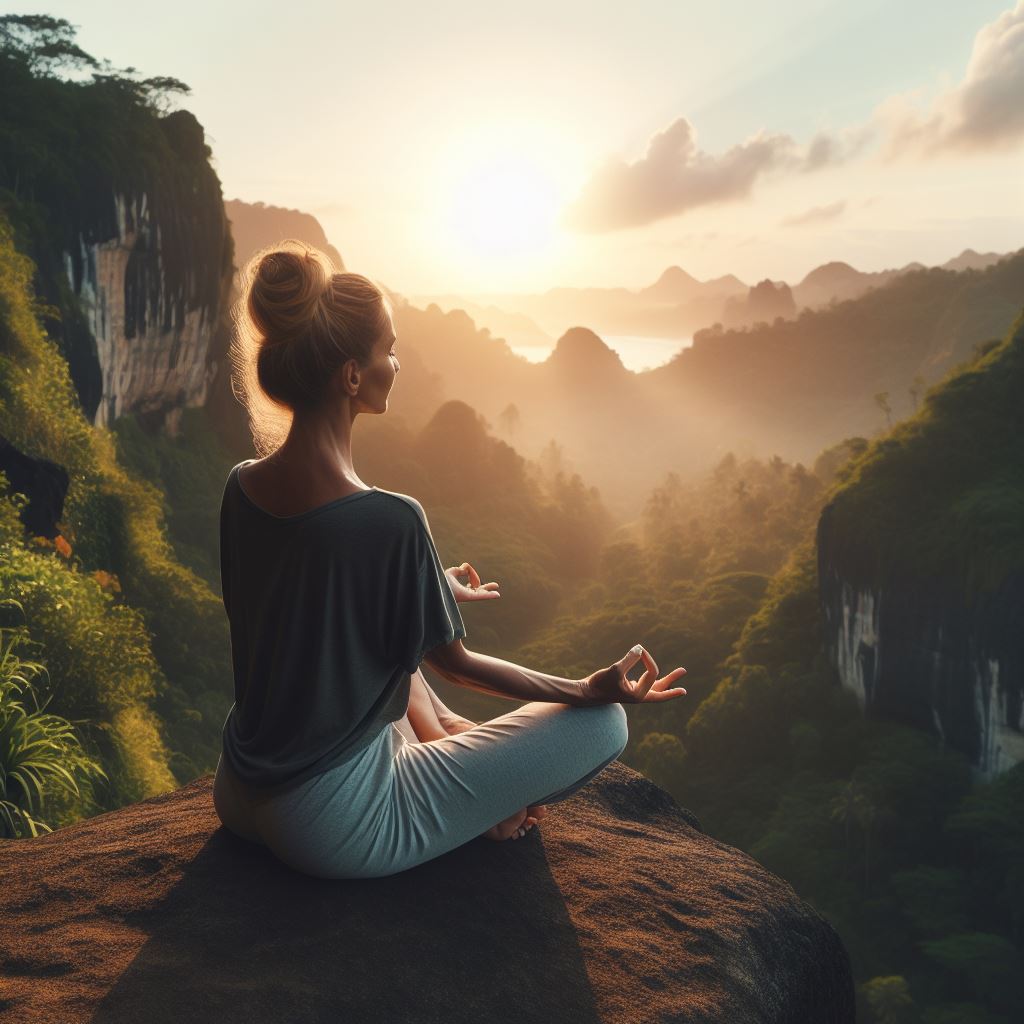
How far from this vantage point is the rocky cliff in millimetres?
27375

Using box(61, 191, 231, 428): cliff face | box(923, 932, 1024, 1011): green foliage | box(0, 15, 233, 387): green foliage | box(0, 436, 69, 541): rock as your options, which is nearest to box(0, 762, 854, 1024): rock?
box(0, 436, 69, 541): rock

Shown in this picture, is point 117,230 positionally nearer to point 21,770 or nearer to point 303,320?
point 21,770

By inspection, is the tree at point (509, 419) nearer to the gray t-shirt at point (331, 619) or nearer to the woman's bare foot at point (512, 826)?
the woman's bare foot at point (512, 826)

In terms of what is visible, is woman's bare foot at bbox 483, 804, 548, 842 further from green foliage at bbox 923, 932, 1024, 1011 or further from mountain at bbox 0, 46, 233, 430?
green foliage at bbox 923, 932, 1024, 1011

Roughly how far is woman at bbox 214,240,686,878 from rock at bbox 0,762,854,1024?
A: 0.44 feet

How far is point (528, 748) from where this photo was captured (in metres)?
2.19

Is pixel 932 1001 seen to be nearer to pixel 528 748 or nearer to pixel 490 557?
pixel 528 748

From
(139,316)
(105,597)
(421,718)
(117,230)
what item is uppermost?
(117,230)

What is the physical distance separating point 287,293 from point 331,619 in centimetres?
62

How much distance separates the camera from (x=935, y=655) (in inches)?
1163

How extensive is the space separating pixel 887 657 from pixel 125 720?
88.3 ft

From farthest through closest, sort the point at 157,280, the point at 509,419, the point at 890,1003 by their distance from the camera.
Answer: the point at 509,419 → the point at 157,280 → the point at 890,1003

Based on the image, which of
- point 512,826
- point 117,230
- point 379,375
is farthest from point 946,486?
point 379,375

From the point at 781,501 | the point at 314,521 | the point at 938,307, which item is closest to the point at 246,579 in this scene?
the point at 314,521
